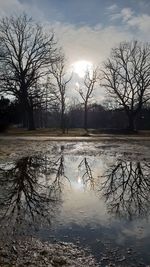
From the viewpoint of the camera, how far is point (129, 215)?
7.30 meters

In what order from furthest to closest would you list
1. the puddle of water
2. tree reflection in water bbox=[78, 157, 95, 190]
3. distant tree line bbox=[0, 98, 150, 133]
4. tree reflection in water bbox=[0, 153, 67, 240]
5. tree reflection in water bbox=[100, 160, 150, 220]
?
distant tree line bbox=[0, 98, 150, 133] → tree reflection in water bbox=[78, 157, 95, 190] → tree reflection in water bbox=[100, 160, 150, 220] → tree reflection in water bbox=[0, 153, 67, 240] → the puddle of water

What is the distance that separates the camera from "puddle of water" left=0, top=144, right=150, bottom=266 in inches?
223

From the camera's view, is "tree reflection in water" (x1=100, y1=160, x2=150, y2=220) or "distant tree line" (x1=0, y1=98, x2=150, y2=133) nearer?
"tree reflection in water" (x1=100, y1=160, x2=150, y2=220)

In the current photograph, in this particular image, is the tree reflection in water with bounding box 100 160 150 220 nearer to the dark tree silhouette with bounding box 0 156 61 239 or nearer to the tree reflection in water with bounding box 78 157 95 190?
the tree reflection in water with bounding box 78 157 95 190

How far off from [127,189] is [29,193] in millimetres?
2792

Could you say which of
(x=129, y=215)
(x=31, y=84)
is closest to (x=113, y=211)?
(x=129, y=215)

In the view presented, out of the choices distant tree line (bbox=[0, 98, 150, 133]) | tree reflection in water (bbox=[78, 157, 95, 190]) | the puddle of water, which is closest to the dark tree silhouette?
the puddle of water

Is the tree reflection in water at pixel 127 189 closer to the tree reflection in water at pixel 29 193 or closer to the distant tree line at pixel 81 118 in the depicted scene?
the tree reflection in water at pixel 29 193

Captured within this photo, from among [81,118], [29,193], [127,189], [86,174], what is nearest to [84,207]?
[29,193]

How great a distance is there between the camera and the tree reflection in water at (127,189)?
772cm

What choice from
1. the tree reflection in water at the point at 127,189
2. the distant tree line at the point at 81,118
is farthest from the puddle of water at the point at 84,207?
the distant tree line at the point at 81,118

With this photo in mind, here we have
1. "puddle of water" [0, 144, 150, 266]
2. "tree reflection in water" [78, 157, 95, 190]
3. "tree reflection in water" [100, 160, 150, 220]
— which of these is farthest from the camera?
"tree reflection in water" [78, 157, 95, 190]

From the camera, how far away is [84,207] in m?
7.90

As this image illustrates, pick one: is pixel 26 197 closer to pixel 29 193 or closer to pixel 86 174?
pixel 29 193
